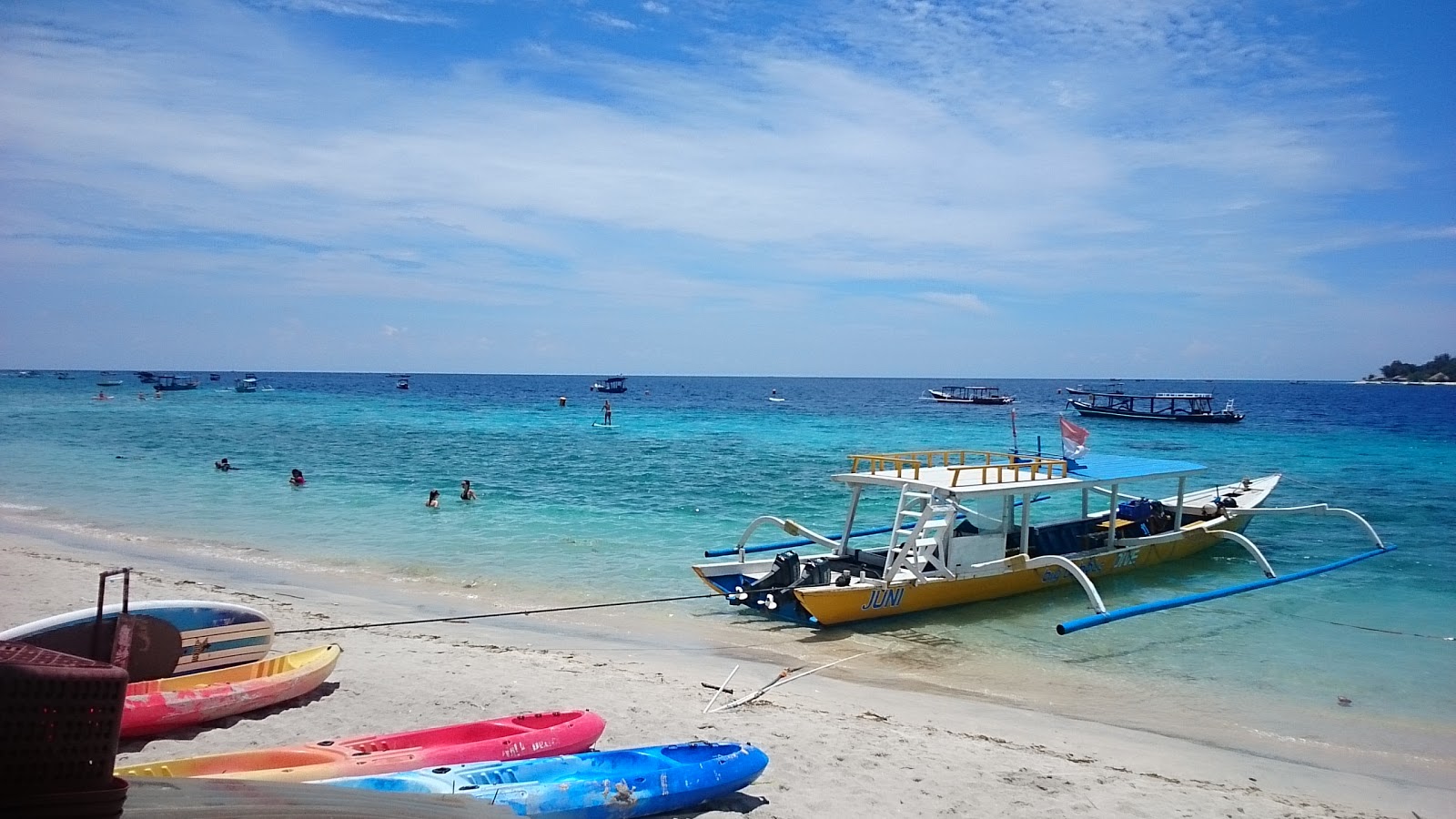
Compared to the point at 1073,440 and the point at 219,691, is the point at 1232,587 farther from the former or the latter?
the point at 219,691

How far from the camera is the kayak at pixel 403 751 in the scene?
6.55m

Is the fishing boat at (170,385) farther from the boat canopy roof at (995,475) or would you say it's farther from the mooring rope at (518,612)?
the boat canopy roof at (995,475)

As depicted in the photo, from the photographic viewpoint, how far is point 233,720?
858 centimetres

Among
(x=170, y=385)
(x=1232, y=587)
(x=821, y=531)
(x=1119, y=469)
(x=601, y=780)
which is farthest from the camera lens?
(x=170, y=385)

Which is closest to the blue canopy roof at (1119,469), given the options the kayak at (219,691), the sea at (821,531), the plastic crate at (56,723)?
the sea at (821,531)

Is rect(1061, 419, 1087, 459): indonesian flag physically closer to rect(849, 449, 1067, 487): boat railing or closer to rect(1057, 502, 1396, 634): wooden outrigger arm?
rect(849, 449, 1067, 487): boat railing

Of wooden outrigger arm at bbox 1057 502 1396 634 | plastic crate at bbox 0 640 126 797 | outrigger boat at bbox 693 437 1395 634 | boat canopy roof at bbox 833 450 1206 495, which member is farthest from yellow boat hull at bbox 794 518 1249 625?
plastic crate at bbox 0 640 126 797

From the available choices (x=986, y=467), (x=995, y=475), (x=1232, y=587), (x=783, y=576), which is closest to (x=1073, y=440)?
(x=995, y=475)

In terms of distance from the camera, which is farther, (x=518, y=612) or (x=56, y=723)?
(x=518, y=612)

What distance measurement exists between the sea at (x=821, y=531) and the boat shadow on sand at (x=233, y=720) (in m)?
5.97

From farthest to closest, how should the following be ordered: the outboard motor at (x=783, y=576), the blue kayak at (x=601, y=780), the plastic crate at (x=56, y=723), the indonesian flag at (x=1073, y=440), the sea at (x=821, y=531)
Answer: the indonesian flag at (x=1073, y=440) < the outboard motor at (x=783, y=576) < the sea at (x=821, y=531) < the blue kayak at (x=601, y=780) < the plastic crate at (x=56, y=723)

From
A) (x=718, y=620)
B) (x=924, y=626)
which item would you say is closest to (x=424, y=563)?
(x=718, y=620)

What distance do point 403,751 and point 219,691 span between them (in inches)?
105

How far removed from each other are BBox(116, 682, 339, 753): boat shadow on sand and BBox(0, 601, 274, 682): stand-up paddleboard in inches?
36.5
